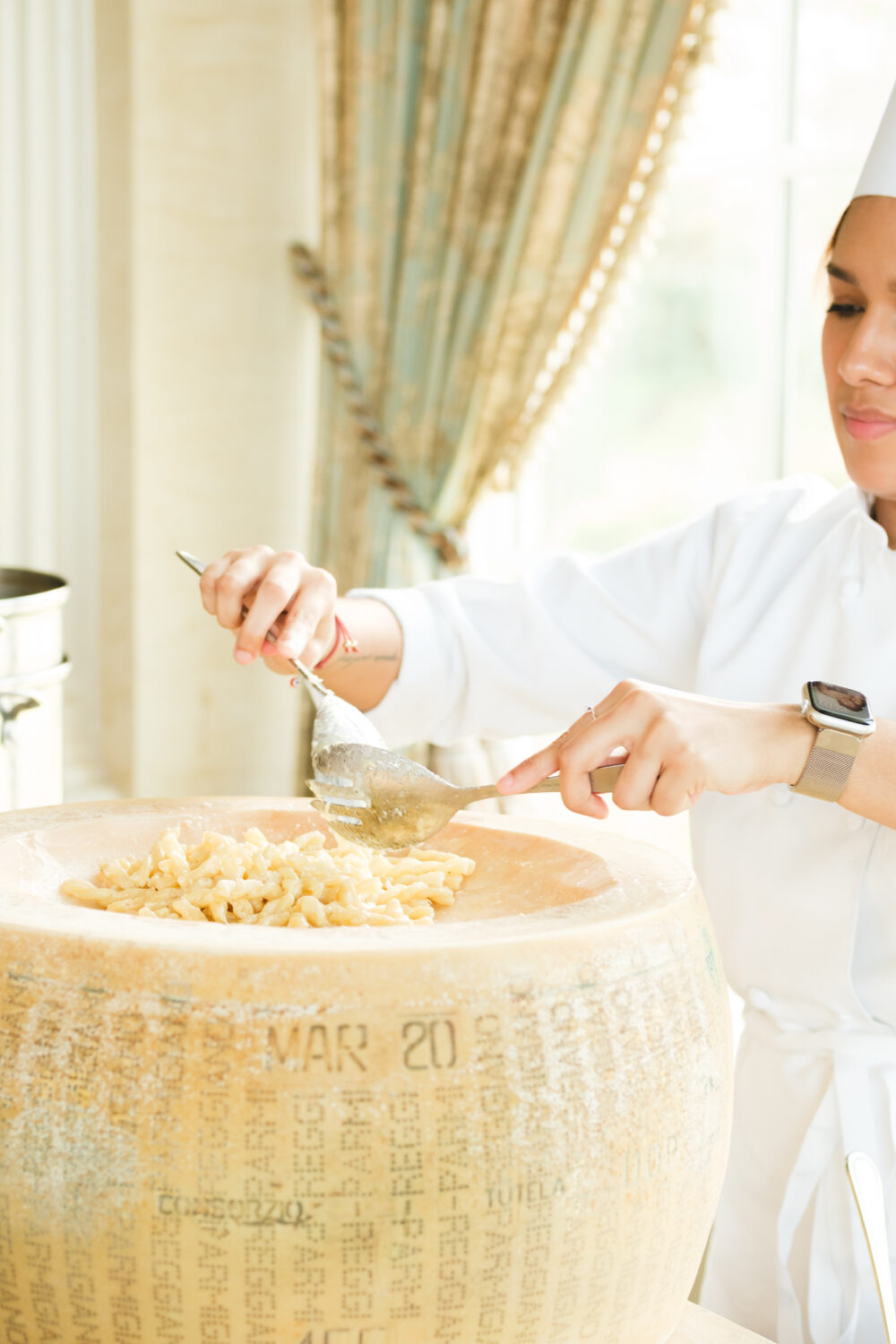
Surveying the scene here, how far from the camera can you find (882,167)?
45.3 inches

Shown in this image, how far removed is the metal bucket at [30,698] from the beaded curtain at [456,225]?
120 cm

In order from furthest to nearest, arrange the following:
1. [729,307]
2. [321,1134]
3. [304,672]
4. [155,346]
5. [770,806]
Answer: [155,346] < [729,307] < [770,806] < [304,672] < [321,1134]

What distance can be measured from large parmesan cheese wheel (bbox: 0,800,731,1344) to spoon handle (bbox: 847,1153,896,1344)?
19cm

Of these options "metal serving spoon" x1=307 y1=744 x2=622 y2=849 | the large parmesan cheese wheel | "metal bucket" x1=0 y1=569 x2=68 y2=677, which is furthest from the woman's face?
"metal bucket" x1=0 y1=569 x2=68 y2=677

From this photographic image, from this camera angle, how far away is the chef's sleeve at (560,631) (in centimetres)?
145

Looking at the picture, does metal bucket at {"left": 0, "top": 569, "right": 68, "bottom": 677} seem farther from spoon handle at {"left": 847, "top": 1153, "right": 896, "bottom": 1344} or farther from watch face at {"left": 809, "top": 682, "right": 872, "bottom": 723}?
spoon handle at {"left": 847, "top": 1153, "right": 896, "bottom": 1344}

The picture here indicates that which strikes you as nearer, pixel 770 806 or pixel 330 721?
pixel 330 721

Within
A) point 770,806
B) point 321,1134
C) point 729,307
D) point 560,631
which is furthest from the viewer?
point 729,307

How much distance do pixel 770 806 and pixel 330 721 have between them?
42cm

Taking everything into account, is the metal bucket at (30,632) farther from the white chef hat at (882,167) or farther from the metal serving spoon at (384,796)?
the white chef hat at (882,167)

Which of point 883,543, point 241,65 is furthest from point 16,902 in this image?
point 241,65

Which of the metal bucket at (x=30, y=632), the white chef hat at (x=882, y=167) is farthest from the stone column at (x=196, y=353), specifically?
the white chef hat at (x=882, y=167)

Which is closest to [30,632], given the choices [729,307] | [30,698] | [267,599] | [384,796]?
[30,698]

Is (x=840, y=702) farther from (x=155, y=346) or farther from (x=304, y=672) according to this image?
(x=155, y=346)
